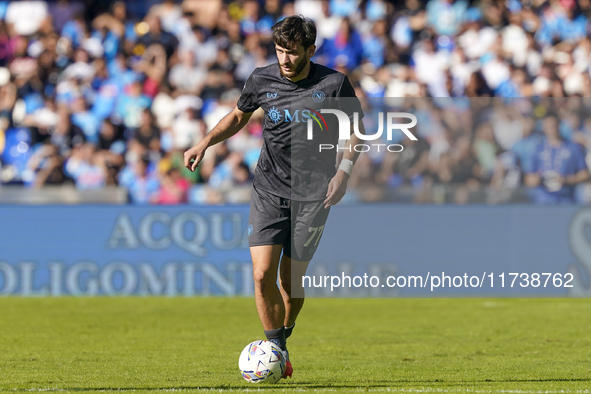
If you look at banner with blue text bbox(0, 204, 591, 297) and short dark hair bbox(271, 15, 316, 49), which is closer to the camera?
short dark hair bbox(271, 15, 316, 49)

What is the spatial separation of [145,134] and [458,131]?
17.9ft

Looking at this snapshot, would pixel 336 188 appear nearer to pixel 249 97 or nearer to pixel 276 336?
pixel 249 97

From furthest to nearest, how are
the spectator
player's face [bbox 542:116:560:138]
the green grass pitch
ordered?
1. player's face [bbox 542:116:560:138]
2. the spectator
3. the green grass pitch

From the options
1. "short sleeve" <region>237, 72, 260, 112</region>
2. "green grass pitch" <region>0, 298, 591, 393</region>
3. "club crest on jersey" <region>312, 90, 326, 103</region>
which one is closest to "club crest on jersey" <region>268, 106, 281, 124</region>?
"short sleeve" <region>237, 72, 260, 112</region>

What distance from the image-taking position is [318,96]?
595cm

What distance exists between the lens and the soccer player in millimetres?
5941

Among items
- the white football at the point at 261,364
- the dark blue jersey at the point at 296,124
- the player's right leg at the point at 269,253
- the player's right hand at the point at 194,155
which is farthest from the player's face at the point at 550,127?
the white football at the point at 261,364

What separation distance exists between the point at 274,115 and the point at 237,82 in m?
10.4

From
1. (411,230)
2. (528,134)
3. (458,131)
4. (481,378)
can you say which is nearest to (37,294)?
(411,230)

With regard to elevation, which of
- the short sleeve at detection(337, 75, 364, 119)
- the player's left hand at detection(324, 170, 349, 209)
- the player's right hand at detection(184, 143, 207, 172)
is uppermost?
the short sleeve at detection(337, 75, 364, 119)

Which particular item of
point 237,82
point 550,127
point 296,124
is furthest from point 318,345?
point 237,82

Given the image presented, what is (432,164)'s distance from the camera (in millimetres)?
12633

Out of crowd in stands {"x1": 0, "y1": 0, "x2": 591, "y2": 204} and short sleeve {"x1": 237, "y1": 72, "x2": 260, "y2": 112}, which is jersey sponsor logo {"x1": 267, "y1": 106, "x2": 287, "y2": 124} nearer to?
short sleeve {"x1": 237, "y1": 72, "x2": 260, "y2": 112}

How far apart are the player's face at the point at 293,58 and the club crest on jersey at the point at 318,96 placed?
0.66 feet
